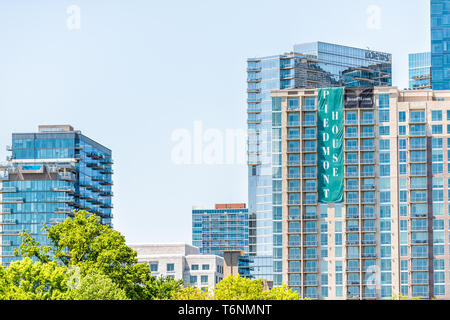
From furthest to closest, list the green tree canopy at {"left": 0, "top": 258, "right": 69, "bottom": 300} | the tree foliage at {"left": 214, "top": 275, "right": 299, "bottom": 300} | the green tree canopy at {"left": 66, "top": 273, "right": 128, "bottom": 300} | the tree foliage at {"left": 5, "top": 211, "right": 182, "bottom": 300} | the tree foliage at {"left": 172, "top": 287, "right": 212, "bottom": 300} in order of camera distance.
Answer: the tree foliage at {"left": 214, "top": 275, "right": 299, "bottom": 300}
the tree foliage at {"left": 172, "top": 287, "right": 212, "bottom": 300}
the tree foliage at {"left": 5, "top": 211, "right": 182, "bottom": 300}
the green tree canopy at {"left": 66, "top": 273, "right": 128, "bottom": 300}
the green tree canopy at {"left": 0, "top": 258, "right": 69, "bottom": 300}

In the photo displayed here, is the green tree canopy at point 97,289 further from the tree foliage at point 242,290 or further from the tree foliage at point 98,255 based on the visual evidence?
the tree foliage at point 242,290

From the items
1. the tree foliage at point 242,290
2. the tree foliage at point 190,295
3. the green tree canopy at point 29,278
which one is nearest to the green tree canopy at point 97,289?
the green tree canopy at point 29,278

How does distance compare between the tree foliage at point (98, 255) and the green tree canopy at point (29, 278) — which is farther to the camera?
the tree foliage at point (98, 255)

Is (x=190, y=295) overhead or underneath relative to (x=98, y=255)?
underneath

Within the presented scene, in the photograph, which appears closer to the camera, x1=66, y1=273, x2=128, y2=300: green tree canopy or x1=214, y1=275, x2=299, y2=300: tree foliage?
x1=66, y1=273, x2=128, y2=300: green tree canopy

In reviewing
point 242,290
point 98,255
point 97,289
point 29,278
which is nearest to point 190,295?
point 242,290

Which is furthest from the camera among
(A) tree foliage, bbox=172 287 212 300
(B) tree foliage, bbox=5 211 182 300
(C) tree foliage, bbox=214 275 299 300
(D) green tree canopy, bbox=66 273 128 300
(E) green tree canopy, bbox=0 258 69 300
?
(C) tree foliage, bbox=214 275 299 300

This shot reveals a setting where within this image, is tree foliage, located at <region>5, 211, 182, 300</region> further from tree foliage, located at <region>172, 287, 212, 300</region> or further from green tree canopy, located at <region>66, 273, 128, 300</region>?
tree foliage, located at <region>172, 287, 212, 300</region>

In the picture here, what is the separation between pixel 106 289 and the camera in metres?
114

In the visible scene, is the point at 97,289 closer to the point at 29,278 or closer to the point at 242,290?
the point at 29,278

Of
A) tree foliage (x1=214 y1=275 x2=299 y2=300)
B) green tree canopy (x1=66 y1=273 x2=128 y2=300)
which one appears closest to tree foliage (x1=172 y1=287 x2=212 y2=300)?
tree foliage (x1=214 y1=275 x2=299 y2=300)
